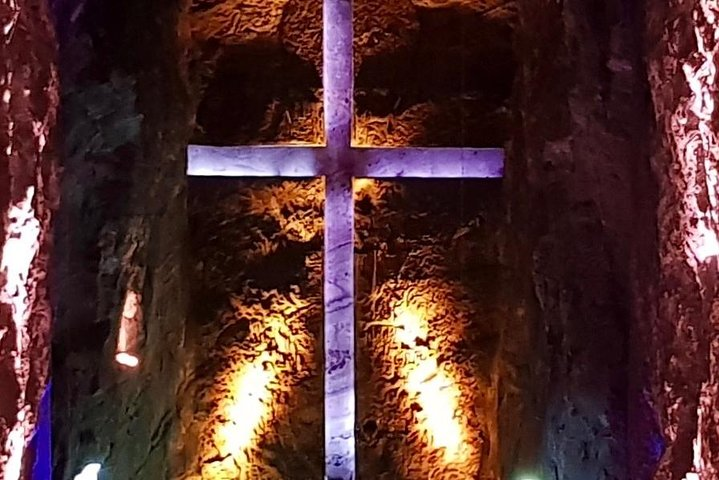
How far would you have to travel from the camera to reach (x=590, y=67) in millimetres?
2205

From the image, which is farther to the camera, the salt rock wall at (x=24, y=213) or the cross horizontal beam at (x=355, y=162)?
the cross horizontal beam at (x=355, y=162)

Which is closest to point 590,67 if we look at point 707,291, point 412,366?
point 707,291

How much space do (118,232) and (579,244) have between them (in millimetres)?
1066

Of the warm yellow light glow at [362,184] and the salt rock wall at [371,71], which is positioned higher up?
the salt rock wall at [371,71]

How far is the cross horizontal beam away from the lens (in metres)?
2.22

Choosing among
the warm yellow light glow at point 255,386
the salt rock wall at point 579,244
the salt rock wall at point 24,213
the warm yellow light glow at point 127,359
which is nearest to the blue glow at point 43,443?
the salt rock wall at point 24,213

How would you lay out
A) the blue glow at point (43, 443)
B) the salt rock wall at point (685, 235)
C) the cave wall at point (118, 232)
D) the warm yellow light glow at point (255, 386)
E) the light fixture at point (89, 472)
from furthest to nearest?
the warm yellow light glow at point (255, 386) < the cave wall at point (118, 232) < the light fixture at point (89, 472) < the blue glow at point (43, 443) < the salt rock wall at point (685, 235)

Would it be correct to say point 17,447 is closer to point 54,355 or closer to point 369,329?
point 54,355

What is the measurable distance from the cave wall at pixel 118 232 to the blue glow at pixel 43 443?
0.25ft

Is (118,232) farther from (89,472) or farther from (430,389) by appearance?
(430,389)

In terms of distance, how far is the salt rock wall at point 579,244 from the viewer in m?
2.14

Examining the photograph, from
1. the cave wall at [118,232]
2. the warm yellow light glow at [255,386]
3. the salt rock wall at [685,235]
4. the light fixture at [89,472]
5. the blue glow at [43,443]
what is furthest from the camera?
the warm yellow light glow at [255,386]

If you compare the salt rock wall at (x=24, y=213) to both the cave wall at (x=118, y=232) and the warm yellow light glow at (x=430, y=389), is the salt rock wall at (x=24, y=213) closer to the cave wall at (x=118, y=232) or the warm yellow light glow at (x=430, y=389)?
the cave wall at (x=118, y=232)

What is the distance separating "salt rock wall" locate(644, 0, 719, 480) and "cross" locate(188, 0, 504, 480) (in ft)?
2.15
